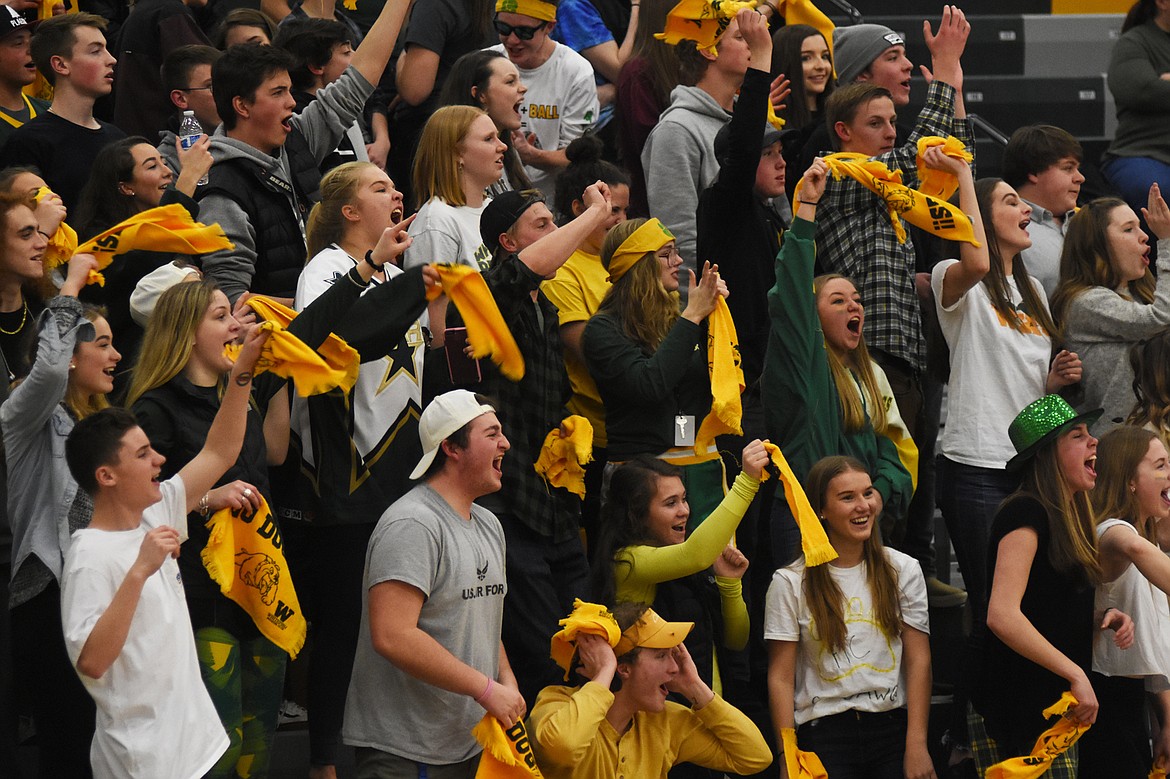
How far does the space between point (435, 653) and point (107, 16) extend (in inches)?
198

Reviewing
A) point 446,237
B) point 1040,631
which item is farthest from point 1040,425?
point 446,237

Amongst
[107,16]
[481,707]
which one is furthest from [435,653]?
[107,16]

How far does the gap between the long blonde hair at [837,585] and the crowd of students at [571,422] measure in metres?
0.01

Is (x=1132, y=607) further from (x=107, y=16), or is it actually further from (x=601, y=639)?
(x=107, y=16)

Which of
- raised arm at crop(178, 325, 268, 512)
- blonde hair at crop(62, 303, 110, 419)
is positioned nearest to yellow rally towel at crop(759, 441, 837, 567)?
raised arm at crop(178, 325, 268, 512)

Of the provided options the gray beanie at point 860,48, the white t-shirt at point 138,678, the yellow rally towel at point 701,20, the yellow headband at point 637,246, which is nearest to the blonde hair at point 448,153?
the yellow headband at point 637,246

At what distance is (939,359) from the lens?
6977 mm

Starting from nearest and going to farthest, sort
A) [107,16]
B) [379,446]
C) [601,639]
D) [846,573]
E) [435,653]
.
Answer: [435,653] → [601,639] → [379,446] → [846,573] → [107,16]

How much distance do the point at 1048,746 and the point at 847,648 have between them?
73 centimetres

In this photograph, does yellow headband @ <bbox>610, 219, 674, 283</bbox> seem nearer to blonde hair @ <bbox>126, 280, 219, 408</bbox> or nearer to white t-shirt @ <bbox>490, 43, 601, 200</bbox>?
blonde hair @ <bbox>126, 280, 219, 408</bbox>

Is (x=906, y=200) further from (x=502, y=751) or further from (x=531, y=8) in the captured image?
(x=502, y=751)

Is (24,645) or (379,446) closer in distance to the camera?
(24,645)

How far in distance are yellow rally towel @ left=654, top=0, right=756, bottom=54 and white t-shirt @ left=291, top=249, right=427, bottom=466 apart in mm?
2219

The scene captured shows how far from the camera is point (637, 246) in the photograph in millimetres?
6293
